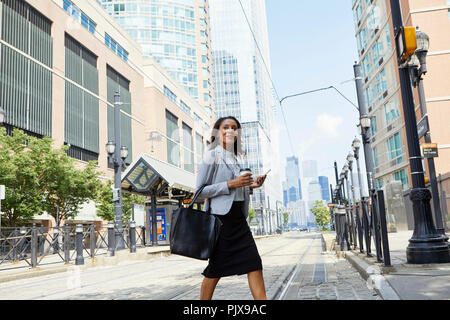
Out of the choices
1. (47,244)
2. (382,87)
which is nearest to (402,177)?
(382,87)

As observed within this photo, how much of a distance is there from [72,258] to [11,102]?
18448mm

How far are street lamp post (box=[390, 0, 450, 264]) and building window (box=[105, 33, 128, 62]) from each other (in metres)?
45.1

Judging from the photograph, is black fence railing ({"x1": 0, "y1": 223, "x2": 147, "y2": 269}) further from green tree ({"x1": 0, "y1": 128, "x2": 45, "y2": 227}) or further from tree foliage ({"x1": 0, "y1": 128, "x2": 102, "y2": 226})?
tree foliage ({"x1": 0, "y1": 128, "x2": 102, "y2": 226})

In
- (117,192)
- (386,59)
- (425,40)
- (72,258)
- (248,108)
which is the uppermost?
(386,59)

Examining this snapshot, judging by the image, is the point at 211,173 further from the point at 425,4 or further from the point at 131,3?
→ the point at 131,3

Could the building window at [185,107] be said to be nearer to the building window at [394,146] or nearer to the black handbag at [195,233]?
the building window at [394,146]

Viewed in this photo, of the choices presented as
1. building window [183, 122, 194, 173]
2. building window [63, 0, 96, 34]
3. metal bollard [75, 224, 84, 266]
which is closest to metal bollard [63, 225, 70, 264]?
metal bollard [75, 224, 84, 266]

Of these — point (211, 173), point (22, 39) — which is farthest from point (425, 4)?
point (211, 173)

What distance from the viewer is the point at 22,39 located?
31.3 m

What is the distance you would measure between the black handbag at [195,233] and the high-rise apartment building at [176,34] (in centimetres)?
7271

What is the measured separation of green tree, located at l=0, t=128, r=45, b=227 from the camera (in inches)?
853

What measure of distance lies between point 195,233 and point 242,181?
51 centimetres

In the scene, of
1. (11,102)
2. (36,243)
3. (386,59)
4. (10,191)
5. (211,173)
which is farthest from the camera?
(386,59)

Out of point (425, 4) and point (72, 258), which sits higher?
point (425, 4)
